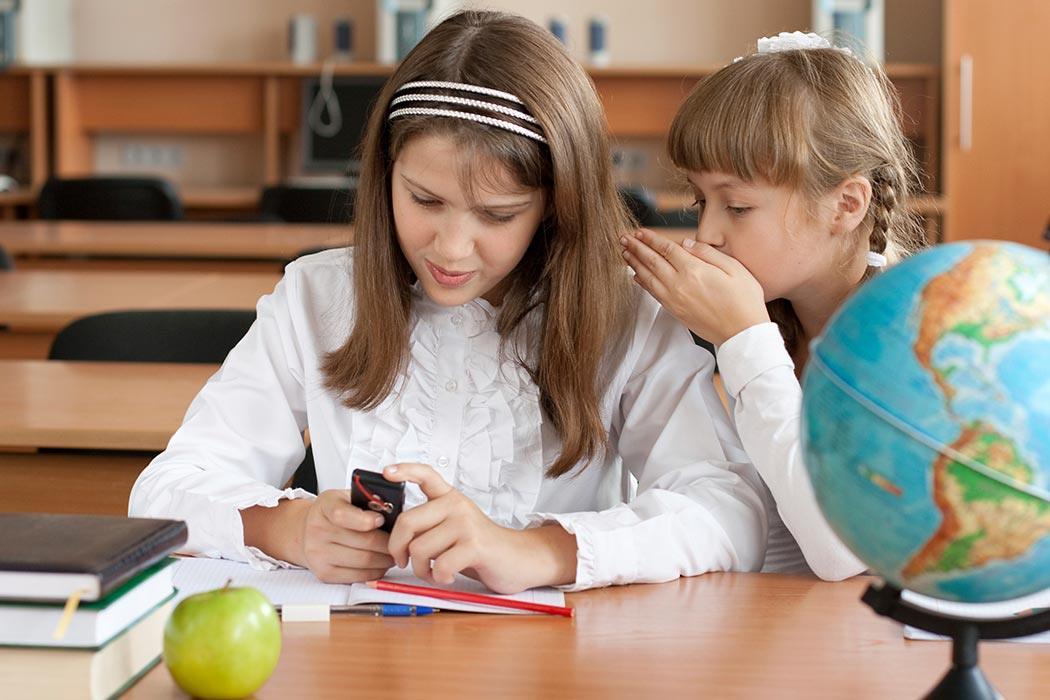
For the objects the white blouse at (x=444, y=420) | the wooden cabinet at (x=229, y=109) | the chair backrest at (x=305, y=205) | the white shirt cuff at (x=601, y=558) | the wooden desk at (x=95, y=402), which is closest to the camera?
the white shirt cuff at (x=601, y=558)

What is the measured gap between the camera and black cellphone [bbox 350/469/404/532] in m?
1.19

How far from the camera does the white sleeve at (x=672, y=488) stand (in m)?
1.30

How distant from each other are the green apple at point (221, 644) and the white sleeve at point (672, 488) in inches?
14.6

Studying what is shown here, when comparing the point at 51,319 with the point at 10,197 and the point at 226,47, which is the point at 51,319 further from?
the point at 226,47

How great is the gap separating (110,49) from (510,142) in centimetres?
638

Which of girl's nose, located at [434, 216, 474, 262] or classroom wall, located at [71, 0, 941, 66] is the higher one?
classroom wall, located at [71, 0, 941, 66]

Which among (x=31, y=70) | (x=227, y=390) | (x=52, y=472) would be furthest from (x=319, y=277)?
(x=31, y=70)

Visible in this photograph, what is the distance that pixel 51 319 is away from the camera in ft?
9.29

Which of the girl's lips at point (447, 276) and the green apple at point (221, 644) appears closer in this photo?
the green apple at point (221, 644)

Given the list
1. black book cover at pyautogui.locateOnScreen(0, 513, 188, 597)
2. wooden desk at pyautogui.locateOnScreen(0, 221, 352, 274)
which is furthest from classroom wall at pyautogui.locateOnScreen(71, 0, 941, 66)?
black book cover at pyautogui.locateOnScreen(0, 513, 188, 597)

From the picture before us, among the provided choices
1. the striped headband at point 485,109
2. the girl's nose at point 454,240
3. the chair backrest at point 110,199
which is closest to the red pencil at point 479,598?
the girl's nose at point 454,240

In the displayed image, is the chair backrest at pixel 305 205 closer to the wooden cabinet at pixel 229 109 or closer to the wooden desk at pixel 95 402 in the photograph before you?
the wooden cabinet at pixel 229 109

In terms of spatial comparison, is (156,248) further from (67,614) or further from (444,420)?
(67,614)

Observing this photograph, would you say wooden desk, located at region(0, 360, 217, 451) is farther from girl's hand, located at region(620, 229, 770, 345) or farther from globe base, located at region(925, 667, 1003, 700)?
globe base, located at region(925, 667, 1003, 700)
